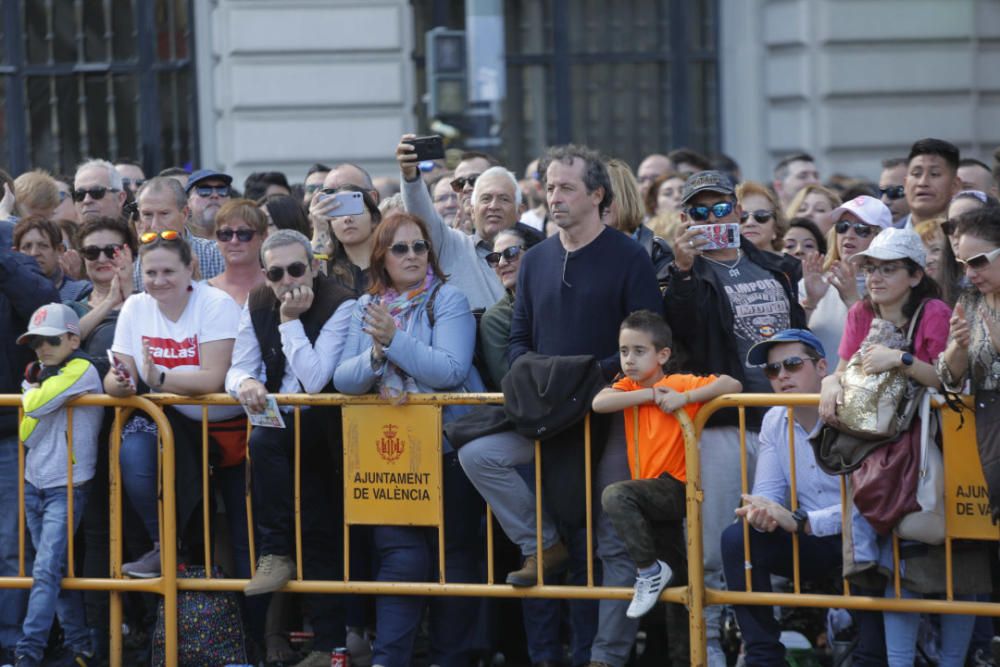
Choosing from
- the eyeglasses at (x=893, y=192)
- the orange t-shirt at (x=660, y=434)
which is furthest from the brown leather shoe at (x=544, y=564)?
the eyeglasses at (x=893, y=192)

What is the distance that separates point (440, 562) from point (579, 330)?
1187 mm

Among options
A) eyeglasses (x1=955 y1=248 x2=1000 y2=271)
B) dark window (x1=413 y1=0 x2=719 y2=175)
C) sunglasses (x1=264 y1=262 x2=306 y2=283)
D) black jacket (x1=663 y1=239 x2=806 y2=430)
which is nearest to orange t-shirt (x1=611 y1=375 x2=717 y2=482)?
black jacket (x1=663 y1=239 x2=806 y2=430)

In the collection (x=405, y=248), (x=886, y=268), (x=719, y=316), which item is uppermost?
(x=405, y=248)

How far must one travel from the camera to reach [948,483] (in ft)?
22.1

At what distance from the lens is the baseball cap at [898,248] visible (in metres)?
6.84

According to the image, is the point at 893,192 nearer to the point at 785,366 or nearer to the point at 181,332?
the point at 785,366

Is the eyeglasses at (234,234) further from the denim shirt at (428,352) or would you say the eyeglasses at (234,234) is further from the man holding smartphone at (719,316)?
the man holding smartphone at (719,316)

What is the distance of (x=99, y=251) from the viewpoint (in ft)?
27.0

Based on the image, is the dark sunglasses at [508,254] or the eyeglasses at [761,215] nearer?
the dark sunglasses at [508,254]

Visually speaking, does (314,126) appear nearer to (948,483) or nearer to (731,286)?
(731,286)

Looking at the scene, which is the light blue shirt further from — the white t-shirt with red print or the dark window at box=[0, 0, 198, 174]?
the dark window at box=[0, 0, 198, 174]

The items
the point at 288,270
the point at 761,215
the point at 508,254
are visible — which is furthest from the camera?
the point at 761,215

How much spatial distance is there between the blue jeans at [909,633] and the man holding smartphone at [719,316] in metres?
0.72

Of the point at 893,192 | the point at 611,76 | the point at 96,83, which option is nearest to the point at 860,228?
the point at 893,192
